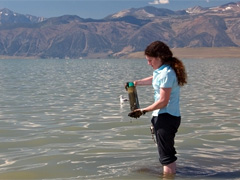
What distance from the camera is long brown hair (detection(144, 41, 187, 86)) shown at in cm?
782

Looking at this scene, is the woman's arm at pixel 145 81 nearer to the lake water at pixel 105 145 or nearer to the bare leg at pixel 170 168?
the bare leg at pixel 170 168

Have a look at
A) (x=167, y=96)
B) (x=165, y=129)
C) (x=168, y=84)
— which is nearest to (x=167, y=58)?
(x=168, y=84)

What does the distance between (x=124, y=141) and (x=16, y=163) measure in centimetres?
383

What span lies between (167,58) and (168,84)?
567mm

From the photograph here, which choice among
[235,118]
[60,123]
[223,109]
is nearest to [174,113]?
[60,123]

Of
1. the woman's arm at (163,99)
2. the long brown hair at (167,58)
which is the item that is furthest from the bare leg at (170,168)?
the long brown hair at (167,58)

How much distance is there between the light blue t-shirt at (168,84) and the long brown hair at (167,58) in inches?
3.3

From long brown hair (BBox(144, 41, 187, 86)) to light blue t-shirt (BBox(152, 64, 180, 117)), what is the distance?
8cm

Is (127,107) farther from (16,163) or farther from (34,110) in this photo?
(16,163)

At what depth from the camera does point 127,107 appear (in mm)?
22281

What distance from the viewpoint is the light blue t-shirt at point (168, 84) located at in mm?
7676

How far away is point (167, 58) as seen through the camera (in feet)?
26.0

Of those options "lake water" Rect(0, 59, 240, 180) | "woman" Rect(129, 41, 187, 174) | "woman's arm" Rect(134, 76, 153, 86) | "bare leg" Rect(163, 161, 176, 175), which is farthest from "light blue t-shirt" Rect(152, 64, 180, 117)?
"lake water" Rect(0, 59, 240, 180)

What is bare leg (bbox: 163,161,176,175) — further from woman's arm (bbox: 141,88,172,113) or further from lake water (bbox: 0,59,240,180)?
woman's arm (bbox: 141,88,172,113)
